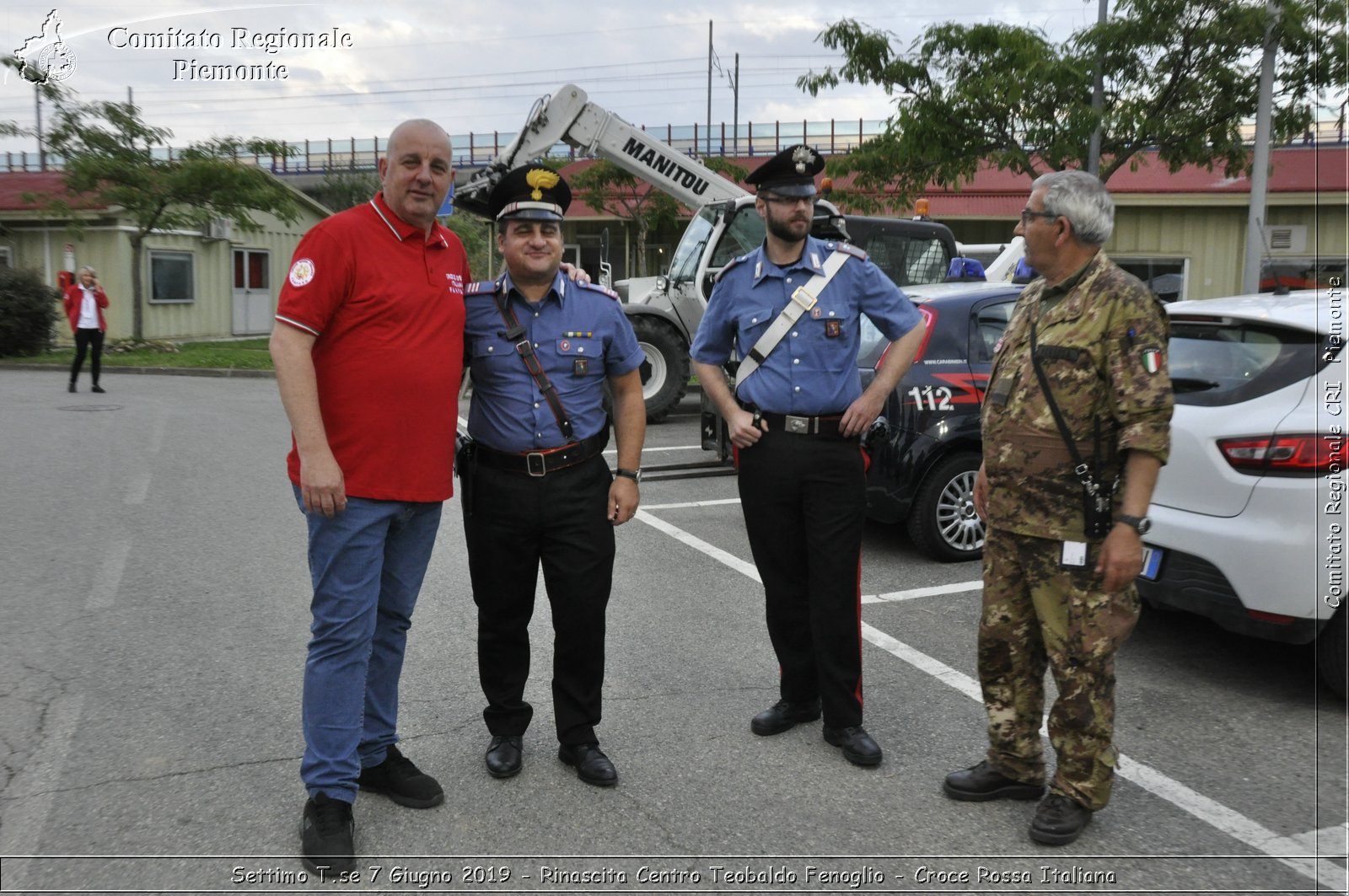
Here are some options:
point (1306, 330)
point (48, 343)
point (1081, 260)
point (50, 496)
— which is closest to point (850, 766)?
Result: point (1081, 260)

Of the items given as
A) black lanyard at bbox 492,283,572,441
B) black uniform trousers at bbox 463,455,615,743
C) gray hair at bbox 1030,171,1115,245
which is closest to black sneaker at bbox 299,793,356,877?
black uniform trousers at bbox 463,455,615,743

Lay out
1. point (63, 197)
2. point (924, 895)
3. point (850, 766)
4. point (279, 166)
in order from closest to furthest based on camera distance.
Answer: point (924, 895)
point (850, 766)
point (63, 197)
point (279, 166)

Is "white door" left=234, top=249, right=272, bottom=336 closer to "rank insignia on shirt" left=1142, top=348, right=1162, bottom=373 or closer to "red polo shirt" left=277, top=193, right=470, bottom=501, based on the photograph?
"red polo shirt" left=277, top=193, right=470, bottom=501

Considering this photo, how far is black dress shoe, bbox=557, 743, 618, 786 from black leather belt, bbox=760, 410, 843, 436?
1.27 metres

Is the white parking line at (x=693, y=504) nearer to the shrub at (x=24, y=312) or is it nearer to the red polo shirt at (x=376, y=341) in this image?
the red polo shirt at (x=376, y=341)

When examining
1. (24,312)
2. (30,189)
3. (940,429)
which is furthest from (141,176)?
(940,429)

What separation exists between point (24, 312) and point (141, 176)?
3578 mm

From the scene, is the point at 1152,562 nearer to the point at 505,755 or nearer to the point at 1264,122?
the point at 505,755

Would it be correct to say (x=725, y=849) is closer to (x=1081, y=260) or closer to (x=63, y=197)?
(x=1081, y=260)

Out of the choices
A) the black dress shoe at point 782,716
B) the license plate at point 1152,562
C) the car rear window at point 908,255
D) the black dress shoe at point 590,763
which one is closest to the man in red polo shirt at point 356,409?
the black dress shoe at point 590,763

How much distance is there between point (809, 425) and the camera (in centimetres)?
384

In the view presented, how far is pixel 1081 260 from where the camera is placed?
129 inches

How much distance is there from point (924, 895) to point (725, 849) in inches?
22.3

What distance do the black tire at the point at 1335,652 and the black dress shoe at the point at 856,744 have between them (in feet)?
5.85
